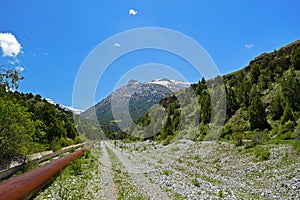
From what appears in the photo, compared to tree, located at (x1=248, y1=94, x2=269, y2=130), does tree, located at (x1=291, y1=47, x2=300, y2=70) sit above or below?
above

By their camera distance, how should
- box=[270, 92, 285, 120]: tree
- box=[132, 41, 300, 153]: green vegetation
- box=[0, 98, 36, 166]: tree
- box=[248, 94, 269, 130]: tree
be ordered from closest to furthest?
1. box=[0, 98, 36, 166]: tree
2. box=[132, 41, 300, 153]: green vegetation
3. box=[248, 94, 269, 130]: tree
4. box=[270, 92, 285, 120]: tree

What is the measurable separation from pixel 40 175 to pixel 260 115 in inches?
1934

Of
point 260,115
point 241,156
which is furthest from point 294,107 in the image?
point 241,156

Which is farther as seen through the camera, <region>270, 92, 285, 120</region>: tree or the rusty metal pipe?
<region>270, 92, 285, 120</region>: tree

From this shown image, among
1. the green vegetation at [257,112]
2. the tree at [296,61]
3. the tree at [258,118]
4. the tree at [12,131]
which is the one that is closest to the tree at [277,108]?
the green vegetation at [257,112]

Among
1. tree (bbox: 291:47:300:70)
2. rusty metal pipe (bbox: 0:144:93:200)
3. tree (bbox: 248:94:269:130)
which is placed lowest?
rusty metal pipe (bbox: 0:144:93:200)

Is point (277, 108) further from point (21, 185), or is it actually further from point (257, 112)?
point (21, 185)

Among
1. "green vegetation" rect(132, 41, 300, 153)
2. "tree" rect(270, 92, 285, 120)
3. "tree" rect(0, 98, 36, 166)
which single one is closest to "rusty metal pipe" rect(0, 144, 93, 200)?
"tree" rect(0, 98, 36, 166)

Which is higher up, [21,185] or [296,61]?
[296,61]

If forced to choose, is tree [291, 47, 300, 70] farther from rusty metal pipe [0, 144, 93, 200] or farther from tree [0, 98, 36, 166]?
rusty metal pipe [0, 144, 93, 200]

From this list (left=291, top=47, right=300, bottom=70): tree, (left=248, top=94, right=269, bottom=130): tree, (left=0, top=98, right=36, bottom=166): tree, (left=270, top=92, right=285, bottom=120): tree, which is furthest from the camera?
(left=291, top=47, right=300, bottom=70): tree

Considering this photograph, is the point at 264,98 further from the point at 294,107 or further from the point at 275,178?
the point at 275,178

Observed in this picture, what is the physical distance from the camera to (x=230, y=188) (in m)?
14.0

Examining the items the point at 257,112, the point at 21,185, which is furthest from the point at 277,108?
the point at 21,185
